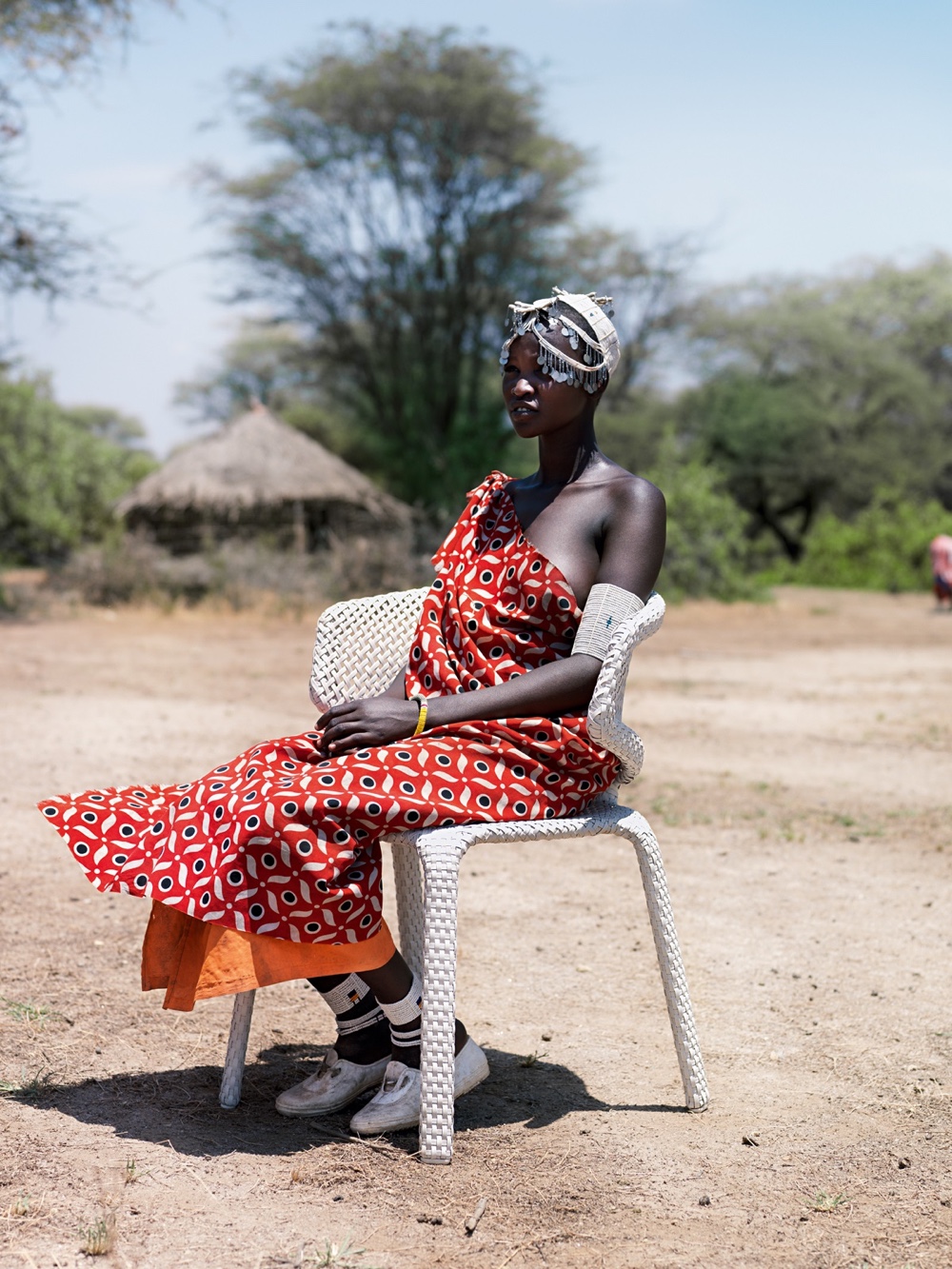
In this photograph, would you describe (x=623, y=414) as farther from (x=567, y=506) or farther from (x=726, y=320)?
(x=567, y=506)

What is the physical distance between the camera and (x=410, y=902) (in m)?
3.00

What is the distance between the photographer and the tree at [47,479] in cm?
2075

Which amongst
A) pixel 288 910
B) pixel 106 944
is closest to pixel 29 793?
pixel 106 944

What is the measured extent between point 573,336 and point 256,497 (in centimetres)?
1598

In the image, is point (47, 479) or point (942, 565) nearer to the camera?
point (942, 565)

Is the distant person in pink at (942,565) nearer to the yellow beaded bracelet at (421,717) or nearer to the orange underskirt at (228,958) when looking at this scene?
the yellow beaded bracelet at (421,717)

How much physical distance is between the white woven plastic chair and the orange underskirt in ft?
0.46

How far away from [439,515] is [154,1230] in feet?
58.6

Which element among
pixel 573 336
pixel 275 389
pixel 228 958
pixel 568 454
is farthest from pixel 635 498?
pixel 275 389

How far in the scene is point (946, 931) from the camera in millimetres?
4035

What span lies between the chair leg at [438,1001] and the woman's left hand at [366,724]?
0.25m

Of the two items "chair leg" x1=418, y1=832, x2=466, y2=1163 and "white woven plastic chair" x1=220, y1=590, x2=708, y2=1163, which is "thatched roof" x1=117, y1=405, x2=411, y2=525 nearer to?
"white woven plastic chair" x1=220, y1=590, x2=708, y2=1163

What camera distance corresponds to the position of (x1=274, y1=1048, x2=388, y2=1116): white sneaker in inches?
105

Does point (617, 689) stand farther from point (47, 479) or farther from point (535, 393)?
point (47, 479)
